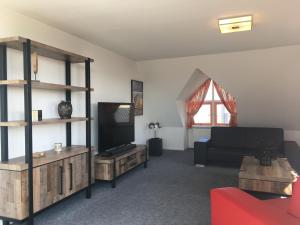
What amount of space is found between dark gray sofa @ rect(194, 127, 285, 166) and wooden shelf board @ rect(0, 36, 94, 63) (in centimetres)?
327

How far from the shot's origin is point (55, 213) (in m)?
3.20

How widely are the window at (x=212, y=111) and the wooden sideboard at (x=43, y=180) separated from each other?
15.2 ft

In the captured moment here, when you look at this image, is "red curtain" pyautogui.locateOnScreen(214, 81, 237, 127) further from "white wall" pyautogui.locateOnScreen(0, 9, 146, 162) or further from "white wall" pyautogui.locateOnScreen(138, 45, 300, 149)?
"white wall" pyautogui.locateOnScreen(0, 9, 146, 162)

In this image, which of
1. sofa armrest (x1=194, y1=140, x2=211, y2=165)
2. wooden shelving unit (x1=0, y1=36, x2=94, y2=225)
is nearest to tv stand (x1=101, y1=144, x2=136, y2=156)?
wooden shelving unit (x1=0, y1=36, x2=94, y2=225)

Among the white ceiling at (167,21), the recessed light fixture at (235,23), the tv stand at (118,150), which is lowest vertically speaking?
the tv stand at (118,150)

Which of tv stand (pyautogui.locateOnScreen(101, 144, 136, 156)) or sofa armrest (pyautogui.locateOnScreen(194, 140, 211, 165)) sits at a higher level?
tv stand (pyautogui.locateOnScreen(101, 144, 136, 156))

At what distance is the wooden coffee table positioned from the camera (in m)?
3.27

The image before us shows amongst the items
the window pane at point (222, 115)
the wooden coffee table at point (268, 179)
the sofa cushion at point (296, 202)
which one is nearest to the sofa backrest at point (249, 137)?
the window pane at point (222, 115)

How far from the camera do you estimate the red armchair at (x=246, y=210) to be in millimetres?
1670

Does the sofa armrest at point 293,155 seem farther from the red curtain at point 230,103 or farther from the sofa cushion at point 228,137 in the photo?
the red curtain at point 230,103

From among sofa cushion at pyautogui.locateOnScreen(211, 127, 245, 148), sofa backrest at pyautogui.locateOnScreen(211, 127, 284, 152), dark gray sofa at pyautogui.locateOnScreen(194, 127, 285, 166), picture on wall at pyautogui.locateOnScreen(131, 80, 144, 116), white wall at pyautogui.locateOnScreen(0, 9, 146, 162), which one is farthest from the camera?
picture on wall at pyautogui.locateOnScreen(131, 80, 144, 116)

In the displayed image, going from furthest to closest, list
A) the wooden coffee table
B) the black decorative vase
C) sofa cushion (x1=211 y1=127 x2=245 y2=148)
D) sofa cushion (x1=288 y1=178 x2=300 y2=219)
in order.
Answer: sofa cushion (x1=211 y1=127 x2=245 y2=148) < the black decorative vase < the wooden coffee table < sofa cushion (x1=288 y1=178 x2=300 y2=219)

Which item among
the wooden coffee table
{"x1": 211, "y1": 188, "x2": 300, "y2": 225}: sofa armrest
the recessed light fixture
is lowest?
the wooden coffee table

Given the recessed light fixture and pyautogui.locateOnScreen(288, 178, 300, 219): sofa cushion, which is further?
the recessed light fixture
